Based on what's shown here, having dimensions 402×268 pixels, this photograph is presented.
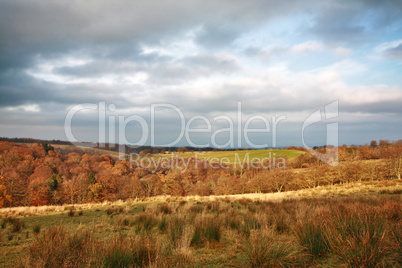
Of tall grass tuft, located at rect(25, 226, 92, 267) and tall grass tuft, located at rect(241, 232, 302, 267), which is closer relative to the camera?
tall grass tuft, located at rect(25, 226, 92, 267)

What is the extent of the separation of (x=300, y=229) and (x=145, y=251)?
346 cm

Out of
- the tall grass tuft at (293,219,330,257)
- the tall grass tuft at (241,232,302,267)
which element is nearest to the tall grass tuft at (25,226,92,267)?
the tall grass tuft at (241,232,302,267)

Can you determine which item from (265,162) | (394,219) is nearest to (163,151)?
(265,162)

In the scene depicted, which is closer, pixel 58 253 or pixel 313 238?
pixel 58 253

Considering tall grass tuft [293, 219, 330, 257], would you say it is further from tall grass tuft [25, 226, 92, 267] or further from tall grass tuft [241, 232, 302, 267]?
tall grass tuft [25, 226, 92, 267]

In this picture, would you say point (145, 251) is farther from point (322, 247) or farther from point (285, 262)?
point (322, 247)

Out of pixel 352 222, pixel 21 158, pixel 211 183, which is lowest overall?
pixel 211 183

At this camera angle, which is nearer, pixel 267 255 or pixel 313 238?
pixel 267 255

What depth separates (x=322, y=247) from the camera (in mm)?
4254

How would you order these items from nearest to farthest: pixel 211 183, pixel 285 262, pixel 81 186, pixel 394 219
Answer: pixel 285 262 → pixel 394 219 → pixel 81 186 → pixel 211 183

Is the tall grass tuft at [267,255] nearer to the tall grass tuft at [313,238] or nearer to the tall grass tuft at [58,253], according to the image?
the tall grass tuft at [313,238]

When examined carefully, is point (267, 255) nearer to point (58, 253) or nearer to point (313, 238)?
point (313, 238)

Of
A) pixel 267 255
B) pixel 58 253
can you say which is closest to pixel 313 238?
pixel 267 255

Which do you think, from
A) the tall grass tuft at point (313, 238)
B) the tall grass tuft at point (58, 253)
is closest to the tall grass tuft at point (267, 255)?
the tall grass tuft at point (313, 238)
